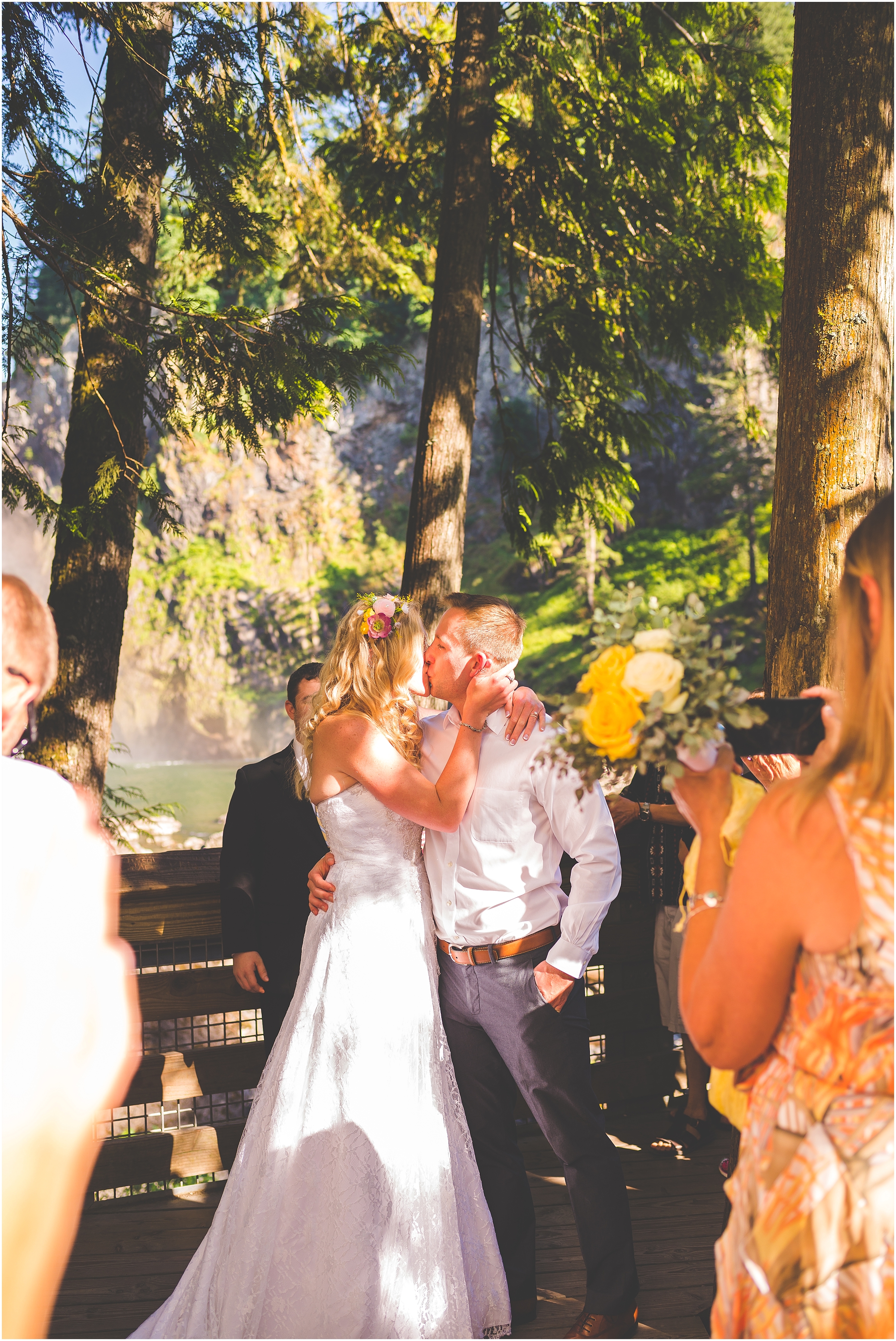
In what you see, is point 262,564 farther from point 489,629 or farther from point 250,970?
point 489,629

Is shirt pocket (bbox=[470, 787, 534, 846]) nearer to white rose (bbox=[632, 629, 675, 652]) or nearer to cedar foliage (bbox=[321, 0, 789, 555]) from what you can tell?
white rose (bbox=[632, 629, 675, 652])

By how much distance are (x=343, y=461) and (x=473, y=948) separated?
27.8 metres

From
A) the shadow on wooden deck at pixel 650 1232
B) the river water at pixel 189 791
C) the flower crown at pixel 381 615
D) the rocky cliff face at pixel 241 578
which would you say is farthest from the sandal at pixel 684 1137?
the rocky cliff face at pixel 241 578

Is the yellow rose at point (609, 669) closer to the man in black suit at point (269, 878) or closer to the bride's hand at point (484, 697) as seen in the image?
the bride's hand at point (484, 697)

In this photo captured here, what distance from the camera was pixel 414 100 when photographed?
676cm

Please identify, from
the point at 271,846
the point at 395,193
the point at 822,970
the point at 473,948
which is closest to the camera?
the point at 822,970

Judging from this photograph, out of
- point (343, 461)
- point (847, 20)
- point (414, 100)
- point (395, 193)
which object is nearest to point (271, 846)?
point (847, 20)

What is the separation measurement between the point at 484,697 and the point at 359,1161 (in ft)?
4.19

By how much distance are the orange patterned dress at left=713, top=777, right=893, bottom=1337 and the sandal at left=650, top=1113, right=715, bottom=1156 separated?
246cm

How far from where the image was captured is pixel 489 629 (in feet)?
8.63

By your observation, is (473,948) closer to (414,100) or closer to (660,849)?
(660,849)

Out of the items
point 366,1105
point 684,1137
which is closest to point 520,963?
point 366,1105

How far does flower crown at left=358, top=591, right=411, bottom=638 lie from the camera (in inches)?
104

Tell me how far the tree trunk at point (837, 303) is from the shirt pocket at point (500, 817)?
0.85 metres
